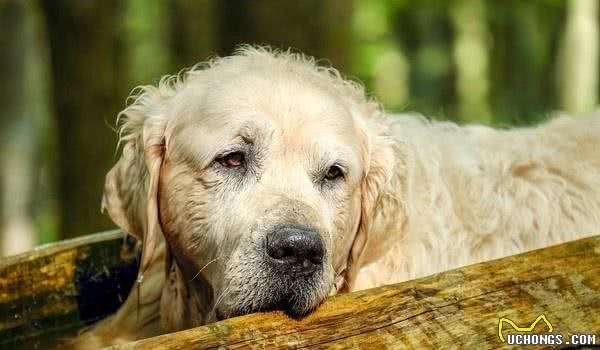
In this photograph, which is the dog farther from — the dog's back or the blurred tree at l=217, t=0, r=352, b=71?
the blurred tree at l=217, t=0, r=352, b=71

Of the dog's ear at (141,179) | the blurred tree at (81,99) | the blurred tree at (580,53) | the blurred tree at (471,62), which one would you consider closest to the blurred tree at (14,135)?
the blurred tree at (81,99)

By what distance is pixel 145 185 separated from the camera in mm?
4430

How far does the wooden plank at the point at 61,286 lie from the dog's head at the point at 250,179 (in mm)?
347

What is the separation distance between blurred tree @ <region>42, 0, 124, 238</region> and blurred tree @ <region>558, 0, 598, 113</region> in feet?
33.2

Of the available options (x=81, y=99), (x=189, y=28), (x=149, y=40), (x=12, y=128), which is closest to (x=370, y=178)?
(x=81, y=99)

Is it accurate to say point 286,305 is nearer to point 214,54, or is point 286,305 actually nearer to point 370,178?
point 370,178

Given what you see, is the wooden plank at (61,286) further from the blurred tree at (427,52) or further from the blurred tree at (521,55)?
the blurred tree at (427,52)

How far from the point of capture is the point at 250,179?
4.14 metres

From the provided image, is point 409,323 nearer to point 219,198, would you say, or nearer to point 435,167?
point 219,198

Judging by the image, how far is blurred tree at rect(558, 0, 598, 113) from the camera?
17281mm

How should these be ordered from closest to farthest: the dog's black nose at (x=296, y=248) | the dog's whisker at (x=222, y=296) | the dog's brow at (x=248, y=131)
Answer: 1. the dog's black nose at (x=296, y=248)
2. the dog's whisker at (x=222, y=296)
3. the dog's brow at (x=248, y=131)

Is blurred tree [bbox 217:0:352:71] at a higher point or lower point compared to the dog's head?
higher

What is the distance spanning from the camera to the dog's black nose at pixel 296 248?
3.59 metres

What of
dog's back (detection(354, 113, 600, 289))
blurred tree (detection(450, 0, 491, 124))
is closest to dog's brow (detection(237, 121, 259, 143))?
dog's back (detection(354, 113, 600, 289))
